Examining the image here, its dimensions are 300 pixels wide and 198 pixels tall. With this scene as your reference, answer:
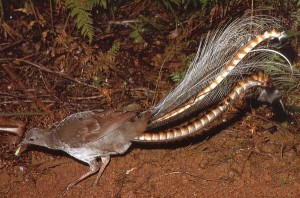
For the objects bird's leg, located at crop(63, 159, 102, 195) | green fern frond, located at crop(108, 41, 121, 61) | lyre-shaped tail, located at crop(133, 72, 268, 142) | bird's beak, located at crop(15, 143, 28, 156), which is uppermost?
lyre-shaped tail, located at crop(133, 72, 268, 142)

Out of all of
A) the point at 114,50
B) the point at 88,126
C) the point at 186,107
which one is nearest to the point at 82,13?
the point at 114,50

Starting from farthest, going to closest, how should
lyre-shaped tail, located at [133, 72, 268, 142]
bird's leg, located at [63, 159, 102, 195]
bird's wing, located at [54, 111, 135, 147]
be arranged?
bird's leg, located at [63, 159, 102, 195] < bird's wing, located at [54, 111, 135, 147] < lyre-shaped tail, located at [133, 72, 268, 142]

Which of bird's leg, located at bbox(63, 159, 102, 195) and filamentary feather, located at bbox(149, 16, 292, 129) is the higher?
filamentary feather, located at bbox(149, 16, 292, 129)

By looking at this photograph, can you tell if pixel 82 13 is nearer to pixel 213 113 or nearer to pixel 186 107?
pixel 186 107

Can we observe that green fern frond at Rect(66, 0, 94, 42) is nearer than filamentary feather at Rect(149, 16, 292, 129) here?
No

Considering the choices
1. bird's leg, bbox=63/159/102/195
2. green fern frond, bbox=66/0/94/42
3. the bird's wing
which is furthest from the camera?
green fern frond, bbox=66/0/94/42

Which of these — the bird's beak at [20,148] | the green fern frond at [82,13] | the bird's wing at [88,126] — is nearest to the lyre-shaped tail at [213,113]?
the bird's wing at [88,126]

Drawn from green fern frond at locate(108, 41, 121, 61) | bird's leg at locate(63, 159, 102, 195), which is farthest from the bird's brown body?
green fern frond at locate(108, 41, 121, 61)

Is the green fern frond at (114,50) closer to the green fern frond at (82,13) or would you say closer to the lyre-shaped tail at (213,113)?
the green fern frond at (82,13)

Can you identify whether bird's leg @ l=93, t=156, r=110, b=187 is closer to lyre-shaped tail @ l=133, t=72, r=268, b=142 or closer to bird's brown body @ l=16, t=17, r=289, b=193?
bird's brown body @ l=16, t=17, r=289, b=193
